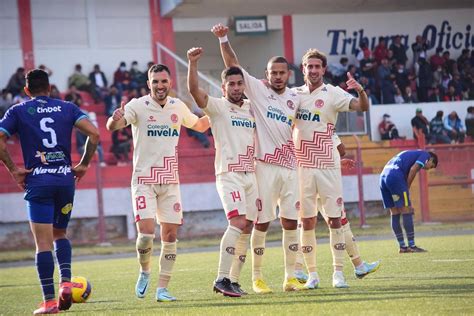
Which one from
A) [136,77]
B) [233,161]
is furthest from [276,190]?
[136,77]

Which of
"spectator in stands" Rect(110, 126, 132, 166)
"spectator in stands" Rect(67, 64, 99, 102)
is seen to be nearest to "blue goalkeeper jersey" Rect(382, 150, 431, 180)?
"spectator in stands" Rect(110, 126, 132, 166)

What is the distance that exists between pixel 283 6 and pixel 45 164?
80.6 ft

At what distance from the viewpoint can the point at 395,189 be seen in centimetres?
1638

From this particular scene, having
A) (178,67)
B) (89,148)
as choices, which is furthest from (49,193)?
(178,67)

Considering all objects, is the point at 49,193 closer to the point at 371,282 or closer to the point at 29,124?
the point at 29,124

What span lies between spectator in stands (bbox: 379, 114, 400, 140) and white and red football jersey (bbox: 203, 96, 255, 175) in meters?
19.5

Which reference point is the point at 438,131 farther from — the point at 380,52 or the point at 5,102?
the point at 5,102

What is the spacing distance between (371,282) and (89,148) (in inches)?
138

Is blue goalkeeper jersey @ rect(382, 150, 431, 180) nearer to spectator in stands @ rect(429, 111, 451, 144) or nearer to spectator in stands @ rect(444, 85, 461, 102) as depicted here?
spectator in stands @ rect(429, 111, 451, 144)

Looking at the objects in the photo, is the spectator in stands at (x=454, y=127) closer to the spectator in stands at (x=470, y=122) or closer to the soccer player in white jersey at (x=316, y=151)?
the spectator in stands at (x=470, y=122)

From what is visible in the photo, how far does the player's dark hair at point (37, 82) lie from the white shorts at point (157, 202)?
1.53 meters

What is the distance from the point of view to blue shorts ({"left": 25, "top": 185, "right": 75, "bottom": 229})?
9680 mm

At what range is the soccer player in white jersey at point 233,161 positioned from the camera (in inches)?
404

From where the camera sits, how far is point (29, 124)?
32.1 ft
